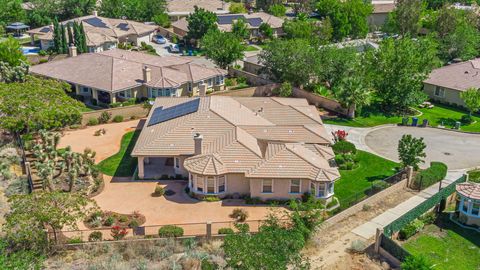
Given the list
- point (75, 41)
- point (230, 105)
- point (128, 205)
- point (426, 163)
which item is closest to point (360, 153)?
point (426, 163)

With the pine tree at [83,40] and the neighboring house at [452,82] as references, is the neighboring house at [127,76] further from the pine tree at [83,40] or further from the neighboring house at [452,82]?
the neighboring house at [452,82]

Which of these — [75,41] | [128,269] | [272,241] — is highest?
[75,41]

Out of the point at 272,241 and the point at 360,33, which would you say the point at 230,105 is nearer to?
the point at 272,241

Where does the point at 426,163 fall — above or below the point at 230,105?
below

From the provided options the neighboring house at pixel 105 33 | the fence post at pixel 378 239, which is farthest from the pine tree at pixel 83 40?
the fence post at pixel 378 239

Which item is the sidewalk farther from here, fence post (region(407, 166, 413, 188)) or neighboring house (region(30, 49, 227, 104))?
neighboring house (region(30, 49, 227, 104))
